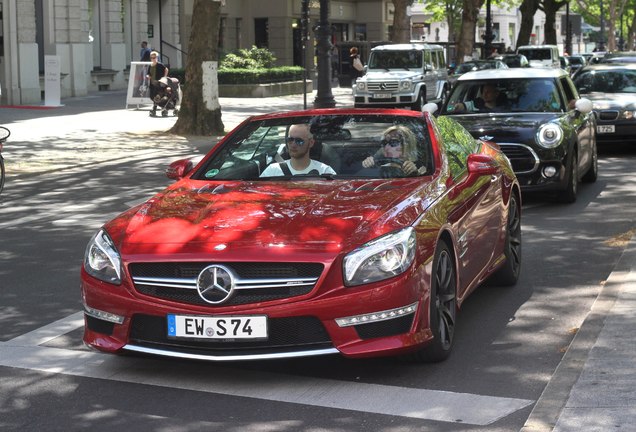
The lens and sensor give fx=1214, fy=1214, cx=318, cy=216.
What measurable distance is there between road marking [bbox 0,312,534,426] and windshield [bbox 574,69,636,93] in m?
15.9

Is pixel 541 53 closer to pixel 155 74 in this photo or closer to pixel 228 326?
pixel 155 74

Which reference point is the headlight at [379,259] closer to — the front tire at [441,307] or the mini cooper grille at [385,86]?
the front tire at [441,307]

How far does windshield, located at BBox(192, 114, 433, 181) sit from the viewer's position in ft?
25.1

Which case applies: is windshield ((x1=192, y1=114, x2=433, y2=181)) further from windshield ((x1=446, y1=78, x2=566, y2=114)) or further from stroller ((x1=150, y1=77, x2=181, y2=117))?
stroller ((x1=150, y1=77, x2=181, y2=117))

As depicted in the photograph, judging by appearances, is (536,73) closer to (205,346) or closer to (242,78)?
(205,346)

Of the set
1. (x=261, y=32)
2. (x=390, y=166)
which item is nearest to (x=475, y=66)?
(x=261, y=32)

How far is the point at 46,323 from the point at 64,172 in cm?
1108

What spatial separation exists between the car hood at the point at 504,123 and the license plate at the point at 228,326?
25.8 ft

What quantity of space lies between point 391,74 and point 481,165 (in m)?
27.3

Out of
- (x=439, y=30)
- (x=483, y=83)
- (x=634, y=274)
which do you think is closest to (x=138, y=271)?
(x=634, y=274)

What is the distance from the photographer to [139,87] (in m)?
32.5

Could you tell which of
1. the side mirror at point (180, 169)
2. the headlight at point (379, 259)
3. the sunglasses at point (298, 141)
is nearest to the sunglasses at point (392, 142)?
the sunglasses at point (298, 141)

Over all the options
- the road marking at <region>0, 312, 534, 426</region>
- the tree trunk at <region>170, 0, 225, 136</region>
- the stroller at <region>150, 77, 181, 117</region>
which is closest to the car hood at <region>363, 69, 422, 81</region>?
the stroller at <region>150, 77, 181, 117</region>

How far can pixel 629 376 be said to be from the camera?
615 cm
